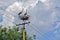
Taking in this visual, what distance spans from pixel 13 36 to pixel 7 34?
186 centimetres

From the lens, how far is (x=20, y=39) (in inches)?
2682

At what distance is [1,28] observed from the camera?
67750 millimetres

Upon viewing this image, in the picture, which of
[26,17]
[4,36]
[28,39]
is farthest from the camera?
[28,39]

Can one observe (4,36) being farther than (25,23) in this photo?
Yes

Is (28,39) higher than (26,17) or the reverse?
higher

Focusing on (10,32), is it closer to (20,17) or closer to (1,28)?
(1,28)

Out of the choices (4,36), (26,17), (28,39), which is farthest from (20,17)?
(28,39)

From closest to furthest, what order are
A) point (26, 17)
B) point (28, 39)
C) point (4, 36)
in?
point (26, 17)
point (4, 36)
point (28, 39)

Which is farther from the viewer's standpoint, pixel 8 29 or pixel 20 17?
pixel 8 29

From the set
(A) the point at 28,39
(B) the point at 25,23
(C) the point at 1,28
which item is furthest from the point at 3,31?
(B) the point at 25,23

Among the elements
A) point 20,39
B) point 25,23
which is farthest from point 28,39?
point 25,23

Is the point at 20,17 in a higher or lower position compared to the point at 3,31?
lower

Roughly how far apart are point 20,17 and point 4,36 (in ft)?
64.6

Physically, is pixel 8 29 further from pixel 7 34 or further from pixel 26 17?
pixel 26 17
